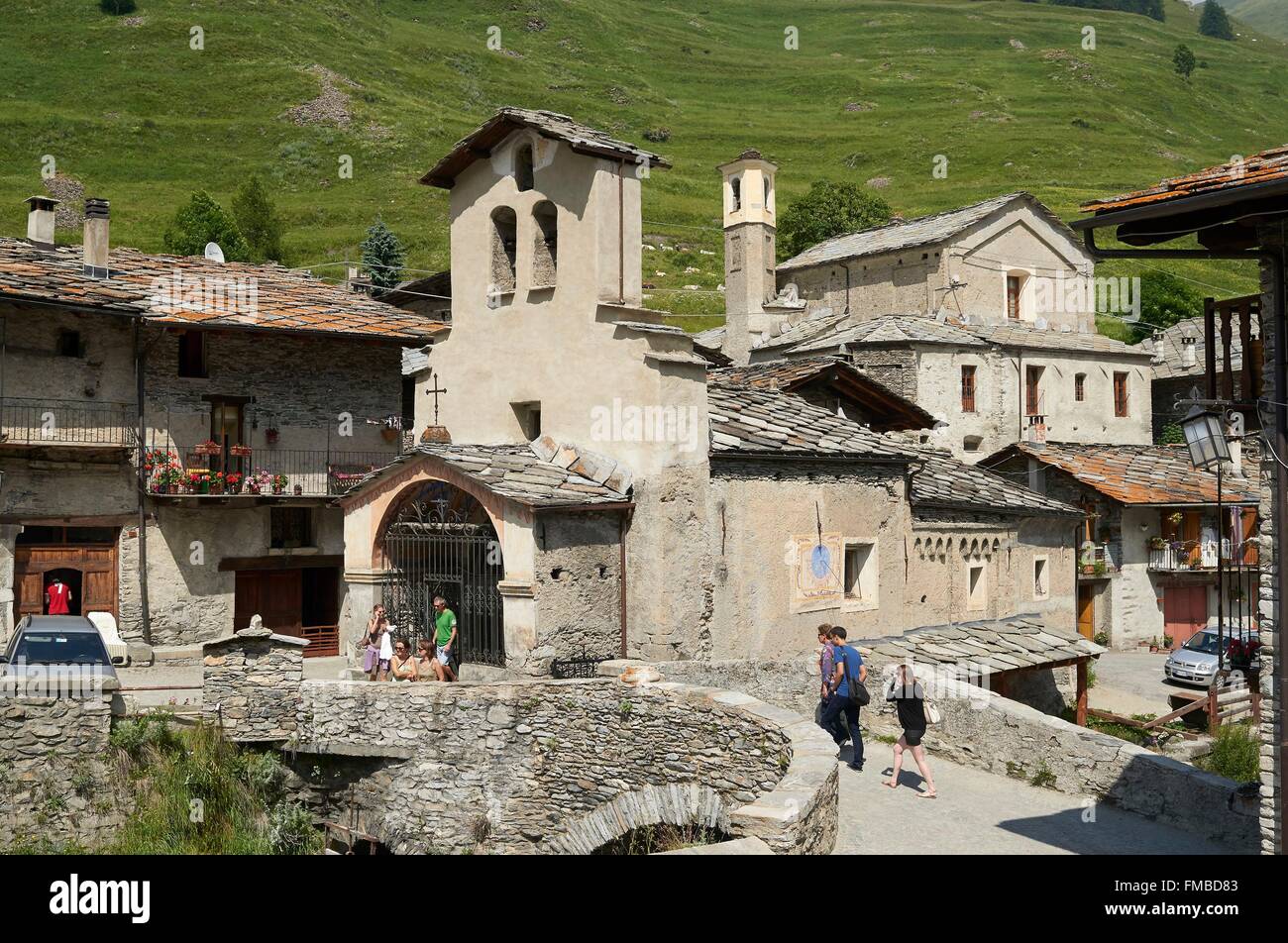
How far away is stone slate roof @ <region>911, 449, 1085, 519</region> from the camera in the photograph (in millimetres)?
21266

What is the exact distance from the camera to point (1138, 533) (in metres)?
34.8

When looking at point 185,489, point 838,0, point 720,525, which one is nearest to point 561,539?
point 720,525

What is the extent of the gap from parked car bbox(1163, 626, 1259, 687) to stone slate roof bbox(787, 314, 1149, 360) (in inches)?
491

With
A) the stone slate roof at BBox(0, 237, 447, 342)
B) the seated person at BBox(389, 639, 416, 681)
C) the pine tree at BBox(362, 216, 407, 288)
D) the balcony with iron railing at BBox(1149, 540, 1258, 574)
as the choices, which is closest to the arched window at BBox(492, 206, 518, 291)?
the seated person at BBox(389, 639, 416, 681)

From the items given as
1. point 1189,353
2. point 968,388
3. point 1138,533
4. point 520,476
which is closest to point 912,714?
point 520,476

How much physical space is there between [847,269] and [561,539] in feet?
108

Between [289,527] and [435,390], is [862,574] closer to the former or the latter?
[435,390]

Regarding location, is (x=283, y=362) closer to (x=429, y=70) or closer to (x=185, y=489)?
(x=185, y=489)

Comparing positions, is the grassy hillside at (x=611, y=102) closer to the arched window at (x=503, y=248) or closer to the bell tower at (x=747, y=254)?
the bell tower at (x=747, y=254)

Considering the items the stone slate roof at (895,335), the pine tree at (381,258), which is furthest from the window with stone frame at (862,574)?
the pine tree at (381,258)

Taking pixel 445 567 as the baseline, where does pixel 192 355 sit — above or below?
above

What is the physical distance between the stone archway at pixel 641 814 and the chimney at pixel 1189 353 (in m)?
38.2

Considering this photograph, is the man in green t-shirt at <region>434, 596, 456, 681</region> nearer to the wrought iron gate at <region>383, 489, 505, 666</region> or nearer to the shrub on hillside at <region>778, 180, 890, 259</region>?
the wrought iron gate at <region>383, 489, 505, 666</region>

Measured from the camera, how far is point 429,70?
105812mm
